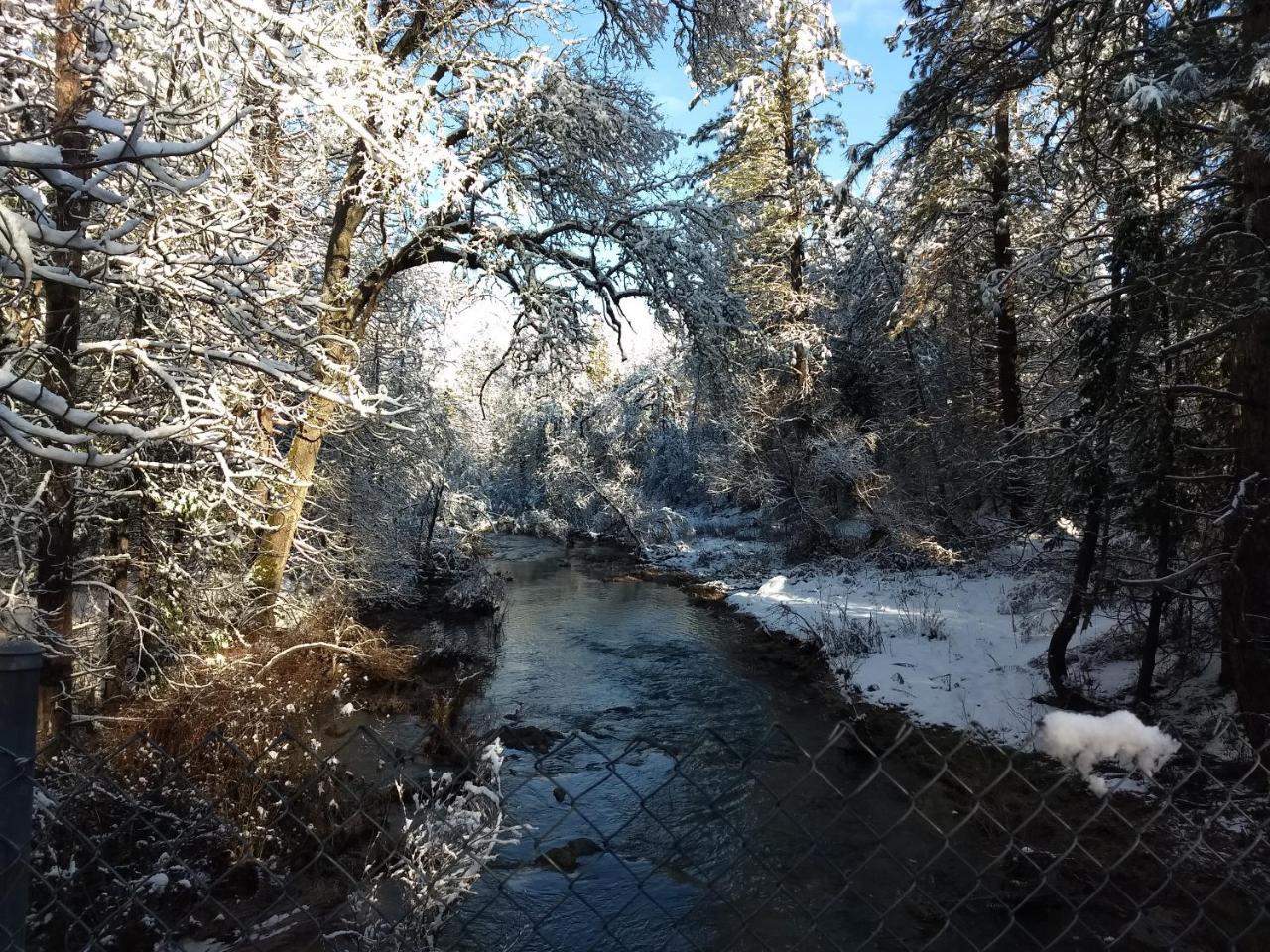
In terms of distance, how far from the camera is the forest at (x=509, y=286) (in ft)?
14.8

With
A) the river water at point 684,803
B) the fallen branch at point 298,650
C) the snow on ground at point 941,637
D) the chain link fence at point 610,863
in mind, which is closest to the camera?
the chain link fence at point 610,863

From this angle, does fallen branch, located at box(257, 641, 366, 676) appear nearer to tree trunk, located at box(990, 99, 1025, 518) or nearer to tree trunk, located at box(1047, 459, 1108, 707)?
tree trunk, located at box(1047, 459, 1108, 707)

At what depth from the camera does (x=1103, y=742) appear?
2.26 meters

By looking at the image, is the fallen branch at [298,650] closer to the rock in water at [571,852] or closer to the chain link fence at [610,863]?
the chain link fence at [610,863]

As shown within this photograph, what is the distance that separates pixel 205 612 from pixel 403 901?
429 centimetres

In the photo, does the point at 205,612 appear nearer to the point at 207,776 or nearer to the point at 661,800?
the point at 207,776

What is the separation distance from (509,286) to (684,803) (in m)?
5.90

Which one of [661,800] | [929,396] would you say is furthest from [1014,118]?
[661,800]

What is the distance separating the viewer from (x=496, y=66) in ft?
22.8

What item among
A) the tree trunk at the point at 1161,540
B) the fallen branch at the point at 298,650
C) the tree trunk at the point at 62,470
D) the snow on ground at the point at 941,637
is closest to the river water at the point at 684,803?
the snow on ground at the point at 941,637

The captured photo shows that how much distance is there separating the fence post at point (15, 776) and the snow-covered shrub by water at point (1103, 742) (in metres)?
2.71

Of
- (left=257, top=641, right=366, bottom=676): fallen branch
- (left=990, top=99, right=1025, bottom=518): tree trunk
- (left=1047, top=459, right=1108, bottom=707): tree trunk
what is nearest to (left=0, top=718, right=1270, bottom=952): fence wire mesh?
(left=1047, top=459, right=1108, bottom=707): tree trunk

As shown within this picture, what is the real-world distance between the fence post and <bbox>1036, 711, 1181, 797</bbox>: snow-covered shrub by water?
8.91ft

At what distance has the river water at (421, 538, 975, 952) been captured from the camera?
5031 millimetres
